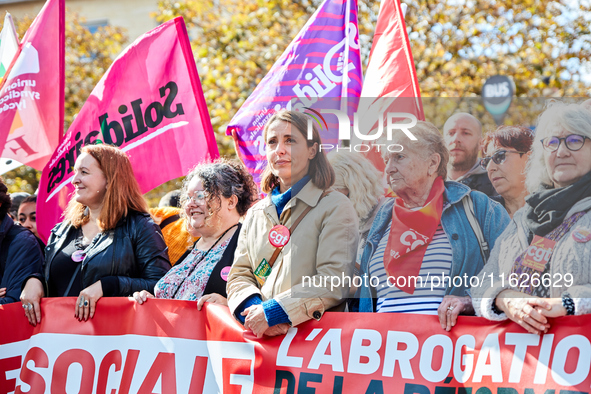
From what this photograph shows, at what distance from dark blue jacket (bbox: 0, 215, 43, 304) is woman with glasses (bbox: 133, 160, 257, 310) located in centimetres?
98

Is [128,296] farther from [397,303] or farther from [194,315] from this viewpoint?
[397,303]

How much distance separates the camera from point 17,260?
4.11m

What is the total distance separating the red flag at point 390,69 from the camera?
4160 mm

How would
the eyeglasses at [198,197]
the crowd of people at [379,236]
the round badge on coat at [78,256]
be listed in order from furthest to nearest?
the round badge on coat at [78,256]
the eyeglasses at [198,197]
the crowd of people at [379,236]

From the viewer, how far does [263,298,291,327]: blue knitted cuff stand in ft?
9.48

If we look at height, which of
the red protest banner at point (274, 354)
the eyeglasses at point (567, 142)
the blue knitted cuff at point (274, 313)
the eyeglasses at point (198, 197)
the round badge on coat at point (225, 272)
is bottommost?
the red protest banner at point (274, 354)

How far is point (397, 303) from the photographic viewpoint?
9.34ft

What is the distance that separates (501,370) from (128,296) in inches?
86.5

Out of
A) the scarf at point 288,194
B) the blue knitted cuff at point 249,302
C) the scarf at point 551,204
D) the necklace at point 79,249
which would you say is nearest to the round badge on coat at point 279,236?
the scarf at point 288,194

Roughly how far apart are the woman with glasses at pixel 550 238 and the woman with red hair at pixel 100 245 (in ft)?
6.76

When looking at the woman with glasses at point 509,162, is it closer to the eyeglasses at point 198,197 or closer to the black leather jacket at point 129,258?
the eyeglasses at point 198,197

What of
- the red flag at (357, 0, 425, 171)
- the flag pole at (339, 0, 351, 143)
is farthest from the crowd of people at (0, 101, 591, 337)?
the flag pole at (339, 0, 351, 143)

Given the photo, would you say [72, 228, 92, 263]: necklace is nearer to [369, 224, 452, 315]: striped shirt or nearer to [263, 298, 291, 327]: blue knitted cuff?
[263, 298, 291, 327]: blue knitted cuff

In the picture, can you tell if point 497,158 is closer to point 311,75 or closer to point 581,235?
point 581,235
